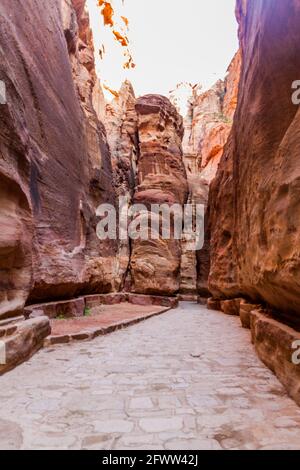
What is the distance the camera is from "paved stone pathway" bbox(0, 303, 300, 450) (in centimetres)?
183

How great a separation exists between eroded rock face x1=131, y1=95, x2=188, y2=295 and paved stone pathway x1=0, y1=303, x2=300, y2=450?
9555mm

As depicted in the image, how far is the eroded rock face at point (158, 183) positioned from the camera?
549 inches

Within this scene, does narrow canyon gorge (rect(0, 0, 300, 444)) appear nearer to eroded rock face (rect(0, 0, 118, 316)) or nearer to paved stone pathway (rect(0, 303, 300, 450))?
eroded rock face (rect(0, 0, 118, 316))

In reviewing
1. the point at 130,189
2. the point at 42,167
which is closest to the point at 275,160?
the point at 42,167

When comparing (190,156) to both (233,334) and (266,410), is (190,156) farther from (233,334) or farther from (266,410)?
(266,410)

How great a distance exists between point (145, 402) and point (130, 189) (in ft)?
48.8

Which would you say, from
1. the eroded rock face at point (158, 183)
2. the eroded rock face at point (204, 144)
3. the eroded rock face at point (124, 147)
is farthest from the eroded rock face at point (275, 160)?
the eroded rock face at point (204, 144)

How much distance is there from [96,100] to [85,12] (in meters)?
5.60

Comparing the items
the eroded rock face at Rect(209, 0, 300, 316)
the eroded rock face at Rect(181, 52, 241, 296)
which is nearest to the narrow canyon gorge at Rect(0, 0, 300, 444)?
the eroded rock face at Rect(209, 0, 300, 316)

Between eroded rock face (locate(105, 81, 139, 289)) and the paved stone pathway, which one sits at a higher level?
eroded rock face (locate(105, 81, 139, 289))

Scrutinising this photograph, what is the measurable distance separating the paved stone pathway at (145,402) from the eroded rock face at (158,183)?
955cm

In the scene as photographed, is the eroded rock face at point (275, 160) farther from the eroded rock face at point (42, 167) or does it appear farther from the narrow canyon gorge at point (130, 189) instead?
the eroded rock face at point (42, 167)
